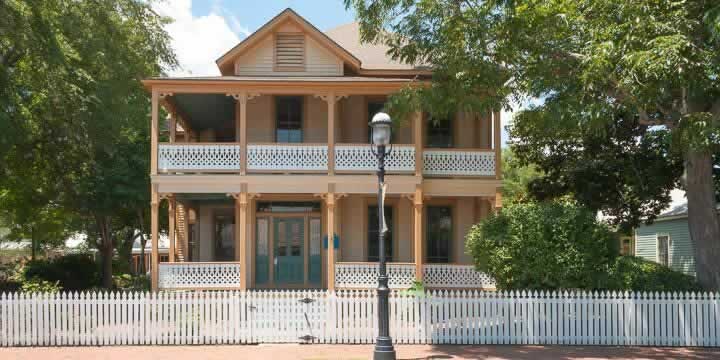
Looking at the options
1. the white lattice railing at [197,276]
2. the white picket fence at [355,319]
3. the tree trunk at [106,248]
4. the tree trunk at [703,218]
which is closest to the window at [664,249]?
the tree trunk at [703,218]

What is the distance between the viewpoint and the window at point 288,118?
19734 mm

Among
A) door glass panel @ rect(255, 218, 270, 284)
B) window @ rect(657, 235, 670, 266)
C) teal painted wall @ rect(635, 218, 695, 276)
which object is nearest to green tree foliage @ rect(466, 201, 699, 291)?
door glass panel @ rect(255, 218, 270, 284)

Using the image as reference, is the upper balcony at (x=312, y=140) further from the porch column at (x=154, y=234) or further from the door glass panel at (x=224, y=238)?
the door glass panel at (x=224, y=238)

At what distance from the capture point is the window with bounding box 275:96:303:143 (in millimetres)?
19734

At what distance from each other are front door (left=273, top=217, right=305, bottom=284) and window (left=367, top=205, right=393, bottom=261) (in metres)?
2.06

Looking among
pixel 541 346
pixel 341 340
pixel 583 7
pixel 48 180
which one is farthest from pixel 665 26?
pixel 48 180

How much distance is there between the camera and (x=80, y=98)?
1934cm

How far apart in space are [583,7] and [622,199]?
353 inches

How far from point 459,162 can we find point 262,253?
663cm

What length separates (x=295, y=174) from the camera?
17469 mm

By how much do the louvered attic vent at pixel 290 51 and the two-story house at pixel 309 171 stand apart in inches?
1.2

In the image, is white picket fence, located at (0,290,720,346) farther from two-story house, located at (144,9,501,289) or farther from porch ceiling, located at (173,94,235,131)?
porch ceiling, located at (173,94,235,131)

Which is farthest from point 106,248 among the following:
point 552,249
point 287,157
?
point 552,249

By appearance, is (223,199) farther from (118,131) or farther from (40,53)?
(40,53)
